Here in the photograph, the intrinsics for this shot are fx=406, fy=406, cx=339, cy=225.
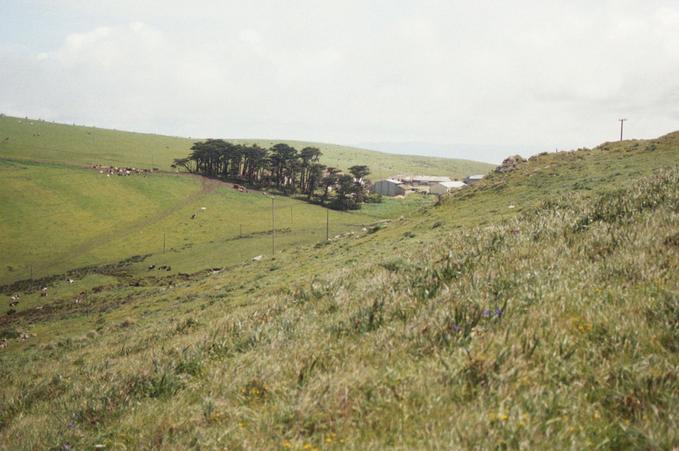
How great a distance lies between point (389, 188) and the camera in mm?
159500

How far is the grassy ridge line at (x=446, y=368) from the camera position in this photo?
382cm

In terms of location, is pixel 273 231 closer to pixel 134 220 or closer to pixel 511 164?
pixel 134 220

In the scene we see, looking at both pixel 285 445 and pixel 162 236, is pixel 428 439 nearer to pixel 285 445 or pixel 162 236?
pixel 285 445

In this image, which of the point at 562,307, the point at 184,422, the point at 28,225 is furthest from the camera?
the point at 28,225

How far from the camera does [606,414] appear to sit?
381cm

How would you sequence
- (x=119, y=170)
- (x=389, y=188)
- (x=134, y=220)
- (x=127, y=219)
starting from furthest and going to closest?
1. (x=389, y=188)
2. (x=119, y=170)
3. (x=127, y=219)
4. (x=134, y=220)

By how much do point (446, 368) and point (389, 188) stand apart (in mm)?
156702

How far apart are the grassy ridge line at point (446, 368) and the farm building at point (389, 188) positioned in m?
149

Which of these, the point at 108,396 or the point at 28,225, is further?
the point at 28,225

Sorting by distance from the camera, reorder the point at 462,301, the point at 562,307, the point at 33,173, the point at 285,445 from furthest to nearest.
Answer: the point at 33,173
the point at 462,301
the point at 562,307
the point at 285,445

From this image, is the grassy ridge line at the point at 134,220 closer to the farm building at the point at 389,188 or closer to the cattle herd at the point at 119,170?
the cattle herd at the point at 119,170

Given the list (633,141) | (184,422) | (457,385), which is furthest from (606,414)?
(633,141)

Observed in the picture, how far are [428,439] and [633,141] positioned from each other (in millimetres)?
63435

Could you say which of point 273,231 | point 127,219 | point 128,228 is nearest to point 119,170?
point 127,219
